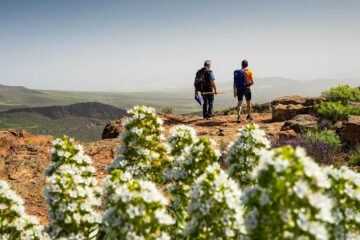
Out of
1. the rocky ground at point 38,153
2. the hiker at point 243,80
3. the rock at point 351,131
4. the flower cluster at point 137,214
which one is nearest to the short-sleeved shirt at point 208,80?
the hiker at point 243,80

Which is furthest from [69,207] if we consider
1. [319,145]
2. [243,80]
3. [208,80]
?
[208,80]

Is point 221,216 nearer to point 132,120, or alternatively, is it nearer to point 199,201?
point 199,201

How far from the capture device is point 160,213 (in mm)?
2125

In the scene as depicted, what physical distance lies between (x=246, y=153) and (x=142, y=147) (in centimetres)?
151

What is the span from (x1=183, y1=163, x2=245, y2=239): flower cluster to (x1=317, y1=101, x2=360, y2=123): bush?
13.0 meters

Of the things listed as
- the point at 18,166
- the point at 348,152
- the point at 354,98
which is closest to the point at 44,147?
the point at 18,166

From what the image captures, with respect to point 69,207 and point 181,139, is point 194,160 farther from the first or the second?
point 69,207

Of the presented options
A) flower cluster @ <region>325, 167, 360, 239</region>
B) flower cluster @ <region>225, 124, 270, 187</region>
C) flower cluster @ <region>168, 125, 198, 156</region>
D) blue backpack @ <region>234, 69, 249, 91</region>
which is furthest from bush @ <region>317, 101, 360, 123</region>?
flower cluster @ <region>325, 167, 360, 239</region>

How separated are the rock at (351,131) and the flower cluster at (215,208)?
9.11 meters

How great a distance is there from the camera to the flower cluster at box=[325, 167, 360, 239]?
2.15 meters

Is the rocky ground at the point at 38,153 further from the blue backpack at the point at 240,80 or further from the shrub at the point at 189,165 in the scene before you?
the shrub at the point at 189,165

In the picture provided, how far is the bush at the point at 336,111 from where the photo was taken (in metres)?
12.7

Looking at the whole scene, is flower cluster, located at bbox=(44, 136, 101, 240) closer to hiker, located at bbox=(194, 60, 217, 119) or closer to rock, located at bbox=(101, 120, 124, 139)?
rock, located at bbox=(101, 120, 124, 139)

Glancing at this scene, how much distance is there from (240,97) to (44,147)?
10.3m
